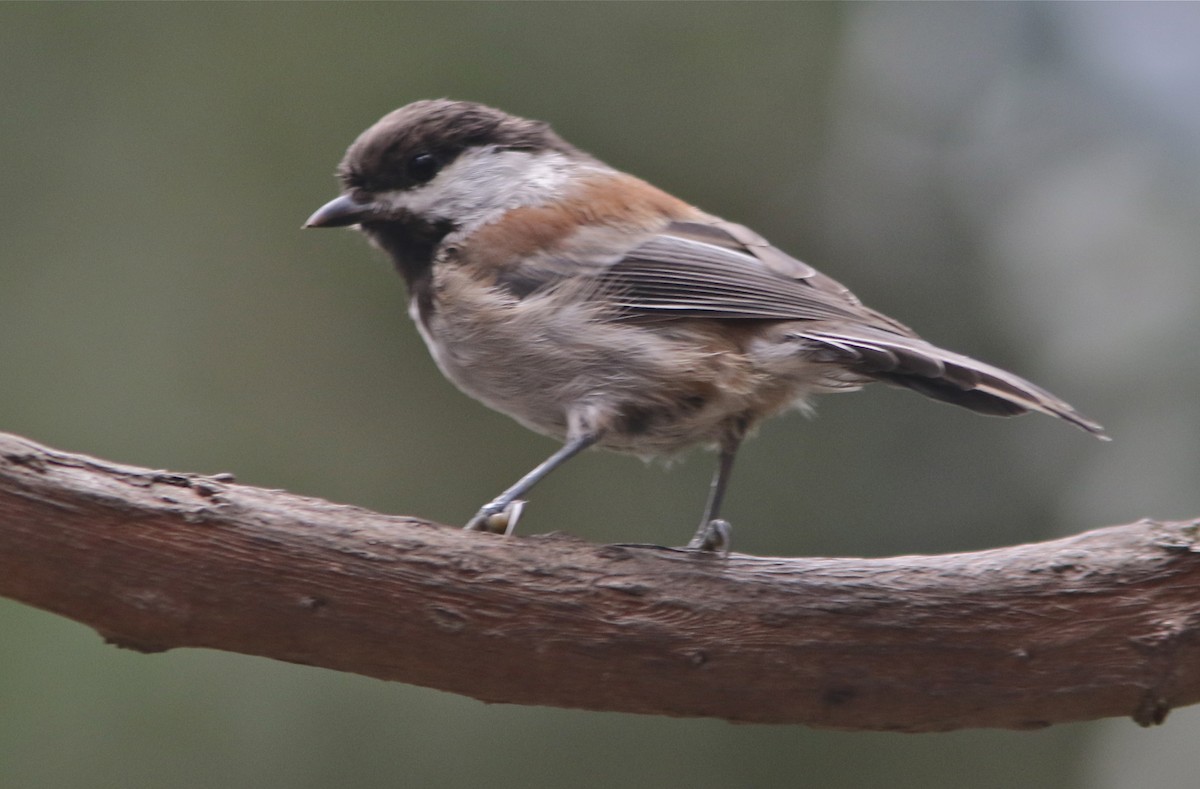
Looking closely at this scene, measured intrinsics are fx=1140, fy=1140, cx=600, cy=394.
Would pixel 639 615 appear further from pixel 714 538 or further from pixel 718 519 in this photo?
pixel 718 519

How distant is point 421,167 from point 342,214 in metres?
0.22

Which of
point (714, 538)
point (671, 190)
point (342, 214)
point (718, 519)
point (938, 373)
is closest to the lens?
point (938, 373)

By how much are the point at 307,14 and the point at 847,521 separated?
2823 millimetres

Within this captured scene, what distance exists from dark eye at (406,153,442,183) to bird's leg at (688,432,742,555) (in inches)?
37.1

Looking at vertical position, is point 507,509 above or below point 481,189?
below

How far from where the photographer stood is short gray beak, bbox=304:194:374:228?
8.64 ft

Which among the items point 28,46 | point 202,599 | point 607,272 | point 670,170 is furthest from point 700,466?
point 28,46

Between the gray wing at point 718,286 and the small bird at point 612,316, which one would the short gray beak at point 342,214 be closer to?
the small bird at point 612,316

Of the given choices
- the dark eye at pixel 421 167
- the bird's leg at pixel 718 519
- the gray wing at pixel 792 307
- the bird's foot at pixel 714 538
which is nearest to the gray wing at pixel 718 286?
the gray wing at pixel 792 307

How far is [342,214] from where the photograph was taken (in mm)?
2641

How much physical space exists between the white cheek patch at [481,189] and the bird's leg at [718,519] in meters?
0.71

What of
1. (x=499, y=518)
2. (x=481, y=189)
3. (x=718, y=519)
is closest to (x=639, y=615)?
(x=499, y=518)

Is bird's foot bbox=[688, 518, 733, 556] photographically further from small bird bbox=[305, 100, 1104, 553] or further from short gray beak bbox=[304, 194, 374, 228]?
short gray beak bbox=[304, 194, 374, 228]

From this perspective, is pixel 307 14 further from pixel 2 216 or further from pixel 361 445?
pixel 361 445
